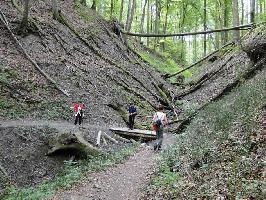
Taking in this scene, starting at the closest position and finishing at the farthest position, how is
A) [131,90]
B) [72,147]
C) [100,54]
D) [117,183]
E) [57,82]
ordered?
[117,183] → [72,147] → [57,82] → [131,90] → [100,54]

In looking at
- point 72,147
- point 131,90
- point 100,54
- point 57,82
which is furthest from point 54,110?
point 100,54

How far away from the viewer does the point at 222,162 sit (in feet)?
28.1

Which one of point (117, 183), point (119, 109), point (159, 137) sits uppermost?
point (119, 109)

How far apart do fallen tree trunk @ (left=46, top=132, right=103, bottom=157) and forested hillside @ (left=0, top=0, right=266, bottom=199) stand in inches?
1.7

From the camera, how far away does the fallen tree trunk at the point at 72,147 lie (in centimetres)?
1555

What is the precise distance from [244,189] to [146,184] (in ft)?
15.0

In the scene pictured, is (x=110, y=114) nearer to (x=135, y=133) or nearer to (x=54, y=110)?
(x=135, y=133)

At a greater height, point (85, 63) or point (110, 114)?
point (85, 63)

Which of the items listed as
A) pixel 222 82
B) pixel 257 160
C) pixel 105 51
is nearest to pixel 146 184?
pixel 257 160

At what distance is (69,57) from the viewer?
2591 centimetres

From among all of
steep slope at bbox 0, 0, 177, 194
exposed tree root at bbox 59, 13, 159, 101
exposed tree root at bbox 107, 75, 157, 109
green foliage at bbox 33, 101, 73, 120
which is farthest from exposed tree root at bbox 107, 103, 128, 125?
exposed tree root at bbox 59, 13, 159, 101

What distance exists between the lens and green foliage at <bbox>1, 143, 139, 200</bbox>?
39.8 ft

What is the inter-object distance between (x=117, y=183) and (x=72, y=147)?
177 inches

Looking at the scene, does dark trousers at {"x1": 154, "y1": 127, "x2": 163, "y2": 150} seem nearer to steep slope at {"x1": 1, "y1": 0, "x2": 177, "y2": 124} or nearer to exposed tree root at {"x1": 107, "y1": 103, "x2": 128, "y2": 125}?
steep slope at {"x1": 1, "y1": 0, "x2": 177, "y2": 124}
